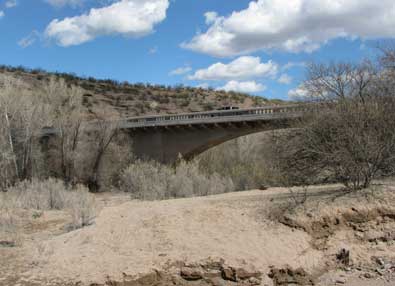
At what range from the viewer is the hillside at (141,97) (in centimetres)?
7569

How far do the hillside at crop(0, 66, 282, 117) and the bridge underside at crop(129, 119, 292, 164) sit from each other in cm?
2416

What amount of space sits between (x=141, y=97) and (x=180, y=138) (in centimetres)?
3992

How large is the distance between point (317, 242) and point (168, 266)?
3.31 m

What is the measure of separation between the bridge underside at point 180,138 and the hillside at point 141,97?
24.2m

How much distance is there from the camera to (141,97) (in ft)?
273

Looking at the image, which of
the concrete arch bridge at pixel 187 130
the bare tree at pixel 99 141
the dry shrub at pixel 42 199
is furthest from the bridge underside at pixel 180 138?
the dry shrub at pixel 42 199

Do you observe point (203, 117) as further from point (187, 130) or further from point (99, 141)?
point (99, 141)

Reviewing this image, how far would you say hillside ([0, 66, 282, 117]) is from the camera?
75.7m

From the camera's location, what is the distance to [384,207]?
1145 cm

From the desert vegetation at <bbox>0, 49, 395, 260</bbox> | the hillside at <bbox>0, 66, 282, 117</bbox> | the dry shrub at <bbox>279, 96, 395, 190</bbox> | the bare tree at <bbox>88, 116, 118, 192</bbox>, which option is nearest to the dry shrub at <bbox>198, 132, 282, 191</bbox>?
the desert vegetation at <bbox>0, 49, 395, 260</bbox>

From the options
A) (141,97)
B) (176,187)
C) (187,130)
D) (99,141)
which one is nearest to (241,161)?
(187,130)

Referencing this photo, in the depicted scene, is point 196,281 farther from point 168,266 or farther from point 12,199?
point 12,199

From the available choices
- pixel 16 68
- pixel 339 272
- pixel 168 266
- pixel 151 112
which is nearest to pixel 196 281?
pixel 168 266

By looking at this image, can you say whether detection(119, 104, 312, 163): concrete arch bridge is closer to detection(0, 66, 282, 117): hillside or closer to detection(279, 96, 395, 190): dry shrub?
detection(279, 96, 395, 190): dry shrub
